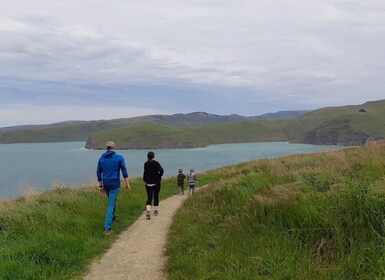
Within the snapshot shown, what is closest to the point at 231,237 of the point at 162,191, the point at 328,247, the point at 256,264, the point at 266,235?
the point at 266,235

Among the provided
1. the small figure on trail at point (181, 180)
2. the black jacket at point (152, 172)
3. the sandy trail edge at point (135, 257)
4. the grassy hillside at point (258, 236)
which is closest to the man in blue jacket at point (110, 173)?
the grassy hillside at point (258, 236)

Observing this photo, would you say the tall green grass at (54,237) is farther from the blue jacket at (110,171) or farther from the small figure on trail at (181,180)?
the small figure on trail at (181,180)

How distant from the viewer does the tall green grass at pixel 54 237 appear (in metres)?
6.56

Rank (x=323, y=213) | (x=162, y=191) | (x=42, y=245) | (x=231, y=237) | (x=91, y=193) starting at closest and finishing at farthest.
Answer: (x=323, y=213) → (x=231, y=237) → (x=42, y=245) → (x=91, y=193) → (x=162, y=191)

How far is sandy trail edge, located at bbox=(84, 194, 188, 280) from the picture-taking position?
6.71 m

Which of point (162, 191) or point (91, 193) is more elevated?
point (91, 193)

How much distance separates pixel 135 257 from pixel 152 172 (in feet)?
15.3

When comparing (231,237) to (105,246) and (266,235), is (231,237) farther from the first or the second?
(105,246)

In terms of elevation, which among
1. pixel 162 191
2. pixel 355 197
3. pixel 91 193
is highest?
pixel 355 197

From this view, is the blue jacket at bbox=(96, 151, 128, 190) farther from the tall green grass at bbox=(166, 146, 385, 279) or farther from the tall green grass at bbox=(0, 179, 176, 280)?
the tall green grass at bbox=(166, 146, 385, 279)

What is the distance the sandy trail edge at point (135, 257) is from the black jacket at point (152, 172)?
1749 mm

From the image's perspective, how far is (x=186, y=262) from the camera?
6449 millimetres

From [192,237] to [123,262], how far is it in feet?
5.03

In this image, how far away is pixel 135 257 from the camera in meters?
7.77
